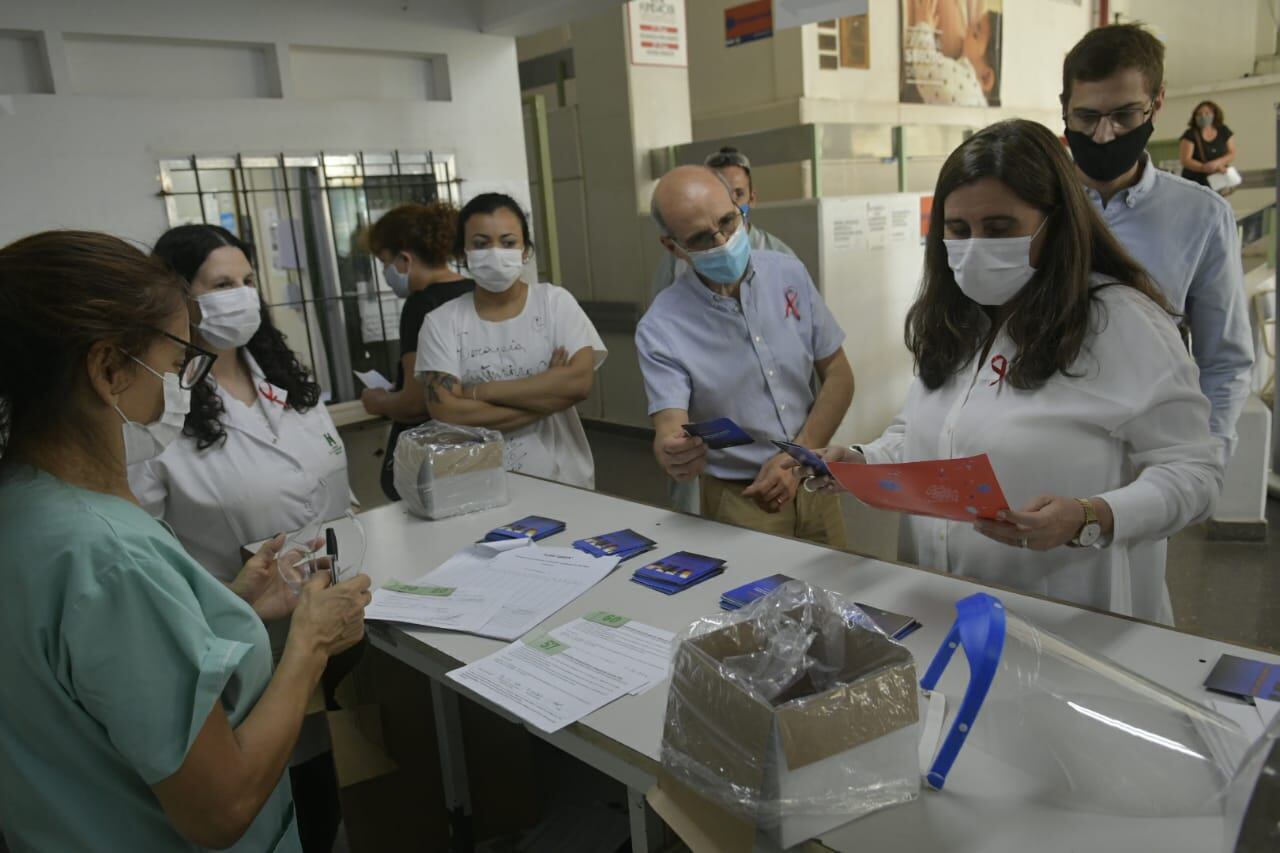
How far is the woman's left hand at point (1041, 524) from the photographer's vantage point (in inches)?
51.6

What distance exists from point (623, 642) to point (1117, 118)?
5.50ft

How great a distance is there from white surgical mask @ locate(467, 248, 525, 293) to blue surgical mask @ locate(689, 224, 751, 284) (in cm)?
62

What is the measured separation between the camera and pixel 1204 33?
33.4 feet

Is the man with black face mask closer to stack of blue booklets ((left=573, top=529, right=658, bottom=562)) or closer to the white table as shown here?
the white table

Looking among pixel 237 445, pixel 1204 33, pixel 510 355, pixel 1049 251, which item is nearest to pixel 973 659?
pixel 1049 251

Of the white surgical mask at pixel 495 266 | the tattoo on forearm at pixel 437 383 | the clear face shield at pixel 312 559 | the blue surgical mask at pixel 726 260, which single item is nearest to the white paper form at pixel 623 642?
the clear face shield at pixel 312 559

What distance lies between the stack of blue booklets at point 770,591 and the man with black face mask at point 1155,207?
120 cm

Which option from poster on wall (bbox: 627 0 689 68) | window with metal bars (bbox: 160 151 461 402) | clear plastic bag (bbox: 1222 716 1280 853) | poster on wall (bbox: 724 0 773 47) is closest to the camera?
clear plastic bag (bbox: 1222 716 1280 853)

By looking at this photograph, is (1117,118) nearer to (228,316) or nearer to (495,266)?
(495,266)

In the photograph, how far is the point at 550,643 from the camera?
1.46m

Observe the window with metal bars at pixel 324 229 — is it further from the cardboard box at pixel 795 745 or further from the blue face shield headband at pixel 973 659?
the blue face shield headband at pixel 973 659

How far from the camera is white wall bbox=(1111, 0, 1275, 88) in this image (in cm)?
999

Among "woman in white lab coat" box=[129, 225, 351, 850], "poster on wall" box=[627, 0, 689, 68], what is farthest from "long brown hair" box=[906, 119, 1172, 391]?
"poster on wall" box=[627, 0, 689, 68]

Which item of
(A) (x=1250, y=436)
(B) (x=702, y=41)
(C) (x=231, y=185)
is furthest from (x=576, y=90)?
(A) (x=1250, y=436)
